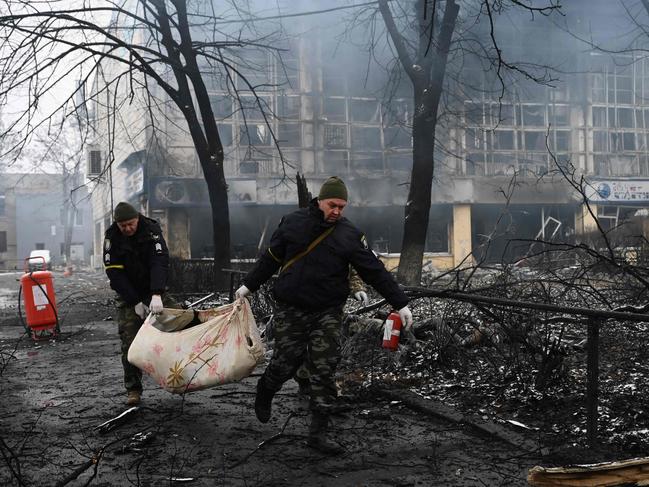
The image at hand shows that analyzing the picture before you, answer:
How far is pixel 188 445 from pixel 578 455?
2369 mm

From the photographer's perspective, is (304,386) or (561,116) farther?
(561,116)

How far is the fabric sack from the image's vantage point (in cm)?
475

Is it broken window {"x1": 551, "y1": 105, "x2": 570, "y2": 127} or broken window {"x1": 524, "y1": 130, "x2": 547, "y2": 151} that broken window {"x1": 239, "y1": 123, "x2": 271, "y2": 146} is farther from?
broken window {"x1": 551, "y1": 105, "x2": 570, "y2": 127}

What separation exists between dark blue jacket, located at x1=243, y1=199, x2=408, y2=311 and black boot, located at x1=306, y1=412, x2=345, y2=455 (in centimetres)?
70

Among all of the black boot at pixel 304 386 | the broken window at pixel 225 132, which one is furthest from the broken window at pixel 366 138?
the black boot at pixel 304 386

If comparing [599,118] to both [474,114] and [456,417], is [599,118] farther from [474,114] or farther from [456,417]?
[456,417]

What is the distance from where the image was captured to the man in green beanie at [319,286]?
454cm

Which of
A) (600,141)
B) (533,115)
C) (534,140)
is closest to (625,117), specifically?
(600,141)

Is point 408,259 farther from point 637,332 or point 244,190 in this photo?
point 244,190

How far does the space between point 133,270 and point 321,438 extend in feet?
7.13

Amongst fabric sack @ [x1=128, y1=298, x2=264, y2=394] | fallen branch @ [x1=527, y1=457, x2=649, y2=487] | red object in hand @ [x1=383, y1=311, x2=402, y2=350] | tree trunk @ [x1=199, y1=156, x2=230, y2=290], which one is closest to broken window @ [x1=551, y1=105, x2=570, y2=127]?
tree trunk @ [x1=199, y1=156, x2=230, y2=290]

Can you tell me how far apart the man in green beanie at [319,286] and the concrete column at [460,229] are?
2281cm

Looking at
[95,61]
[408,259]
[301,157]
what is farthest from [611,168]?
[95,61]

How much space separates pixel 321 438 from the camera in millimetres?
4312
